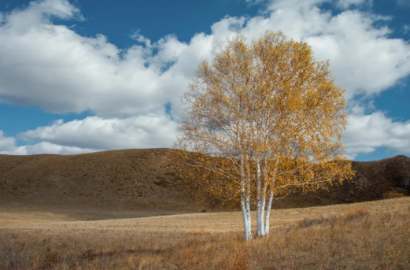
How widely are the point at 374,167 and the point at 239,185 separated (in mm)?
77772

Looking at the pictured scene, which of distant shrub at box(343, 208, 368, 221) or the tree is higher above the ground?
the tree

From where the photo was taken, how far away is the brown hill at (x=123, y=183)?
68.6 metres

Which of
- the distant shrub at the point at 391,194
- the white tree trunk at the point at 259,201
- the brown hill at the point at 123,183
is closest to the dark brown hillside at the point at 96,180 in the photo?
the brown hill at the point at 123,183

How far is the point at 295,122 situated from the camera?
52.6 ft

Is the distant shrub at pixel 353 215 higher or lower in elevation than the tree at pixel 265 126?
lower

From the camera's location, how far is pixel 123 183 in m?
77.9

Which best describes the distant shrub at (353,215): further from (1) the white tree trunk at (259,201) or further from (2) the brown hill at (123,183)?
(2) the brown hill at (123,183)

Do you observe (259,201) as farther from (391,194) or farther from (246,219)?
(391,194)

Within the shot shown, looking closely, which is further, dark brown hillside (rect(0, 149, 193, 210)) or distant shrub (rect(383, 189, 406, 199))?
dark brown hillside (rect(0, 149, 193, 210))

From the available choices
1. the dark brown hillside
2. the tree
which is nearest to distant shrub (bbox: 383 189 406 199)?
the dark brown hillside

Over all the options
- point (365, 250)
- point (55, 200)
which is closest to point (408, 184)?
point (365, 250)

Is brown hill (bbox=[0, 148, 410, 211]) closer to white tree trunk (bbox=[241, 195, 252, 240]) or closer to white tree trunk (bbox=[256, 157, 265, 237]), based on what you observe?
white tree trunk (bbox=[241, 195, 252, 240])

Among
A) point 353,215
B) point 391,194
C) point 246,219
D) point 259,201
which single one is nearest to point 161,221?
point 246,219

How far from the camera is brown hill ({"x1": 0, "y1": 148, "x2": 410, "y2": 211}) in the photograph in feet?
225
